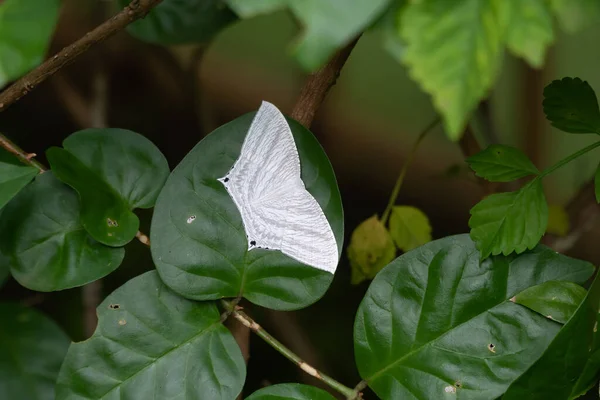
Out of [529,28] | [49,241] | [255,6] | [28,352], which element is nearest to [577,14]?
[529,28]

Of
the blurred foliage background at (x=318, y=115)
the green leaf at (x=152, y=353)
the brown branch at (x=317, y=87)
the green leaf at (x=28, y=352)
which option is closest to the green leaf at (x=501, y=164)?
the brown branch at (x=317, y=87)

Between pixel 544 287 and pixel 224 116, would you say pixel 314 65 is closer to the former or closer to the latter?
pixel 544 287

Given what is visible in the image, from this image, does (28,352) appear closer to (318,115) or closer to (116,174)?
(116,174)

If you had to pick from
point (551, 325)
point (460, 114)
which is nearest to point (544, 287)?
point (551, 325)

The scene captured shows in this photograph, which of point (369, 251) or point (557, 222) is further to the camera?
point (557, 222)

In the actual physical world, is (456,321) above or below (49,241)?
below

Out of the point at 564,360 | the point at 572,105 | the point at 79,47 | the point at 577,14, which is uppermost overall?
the point at 79,47

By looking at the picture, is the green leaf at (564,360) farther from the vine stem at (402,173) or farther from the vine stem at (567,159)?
the vine stem at (402,173)

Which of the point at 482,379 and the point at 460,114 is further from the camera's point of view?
the point at 482,379
